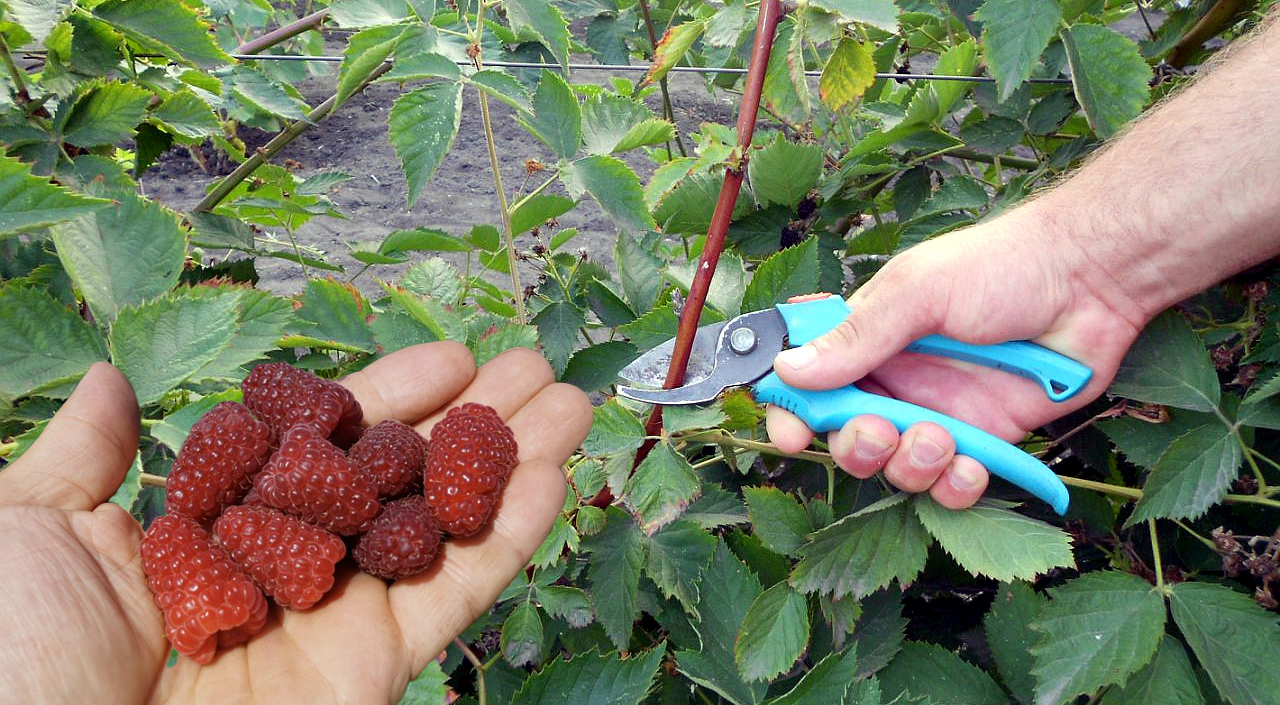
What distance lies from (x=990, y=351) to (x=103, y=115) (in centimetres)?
118

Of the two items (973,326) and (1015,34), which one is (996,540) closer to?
(973,326)

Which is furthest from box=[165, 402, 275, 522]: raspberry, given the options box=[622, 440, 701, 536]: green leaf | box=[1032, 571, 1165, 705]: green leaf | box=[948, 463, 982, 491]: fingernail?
box=[1032, 571, 1165, 705]: green leaf

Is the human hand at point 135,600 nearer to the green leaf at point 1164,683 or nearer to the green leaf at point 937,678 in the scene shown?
the green leaf at point 937,678

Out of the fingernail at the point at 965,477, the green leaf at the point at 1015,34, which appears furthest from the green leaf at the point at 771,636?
the green leaf at the point at 1015,34

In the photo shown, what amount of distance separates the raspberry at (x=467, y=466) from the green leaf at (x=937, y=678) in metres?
0.52

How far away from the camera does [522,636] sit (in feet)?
3.57

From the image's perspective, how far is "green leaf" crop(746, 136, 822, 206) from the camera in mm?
1258

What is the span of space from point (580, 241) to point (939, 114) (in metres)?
2.47

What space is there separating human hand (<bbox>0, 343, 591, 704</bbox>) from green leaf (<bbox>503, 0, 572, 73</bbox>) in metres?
0.38

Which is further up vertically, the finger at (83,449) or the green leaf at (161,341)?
the green leaf at (161,341)

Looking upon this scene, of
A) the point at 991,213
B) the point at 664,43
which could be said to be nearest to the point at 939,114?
the point at 991,213

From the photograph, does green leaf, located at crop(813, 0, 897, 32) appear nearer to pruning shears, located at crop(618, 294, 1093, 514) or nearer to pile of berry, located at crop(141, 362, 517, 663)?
pruning shears, located at crop(618, 294, 1093, 514)

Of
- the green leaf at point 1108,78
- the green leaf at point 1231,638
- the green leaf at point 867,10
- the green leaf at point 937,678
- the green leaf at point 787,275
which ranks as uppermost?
the green leaf at point 867,10

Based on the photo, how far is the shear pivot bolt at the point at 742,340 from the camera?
3.36 feet
